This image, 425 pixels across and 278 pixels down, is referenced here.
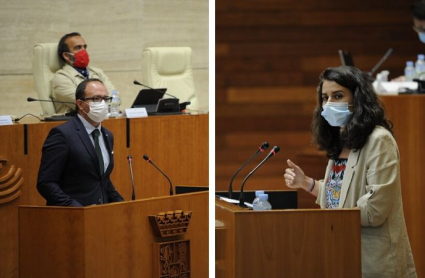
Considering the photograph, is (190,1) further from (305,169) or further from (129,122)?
(129,122)

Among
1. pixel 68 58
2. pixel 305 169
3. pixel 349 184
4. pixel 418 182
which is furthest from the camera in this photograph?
pixel 305 169

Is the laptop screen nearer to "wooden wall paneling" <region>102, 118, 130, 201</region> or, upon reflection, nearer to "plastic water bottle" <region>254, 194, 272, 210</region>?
"wooden wall paneling" <region>102, 118, 130, 201</region>

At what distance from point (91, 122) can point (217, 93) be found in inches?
148

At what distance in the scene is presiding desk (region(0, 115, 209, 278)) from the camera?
4.92 m

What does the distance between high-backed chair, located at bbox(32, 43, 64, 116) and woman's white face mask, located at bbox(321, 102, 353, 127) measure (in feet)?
12.0

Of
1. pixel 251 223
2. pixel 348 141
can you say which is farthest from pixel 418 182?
pixel 251 223

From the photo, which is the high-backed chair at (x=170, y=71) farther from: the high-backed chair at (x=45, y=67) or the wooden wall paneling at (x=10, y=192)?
the wooden wall paneling at (x=10, y=192)

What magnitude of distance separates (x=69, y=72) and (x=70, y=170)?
254cm

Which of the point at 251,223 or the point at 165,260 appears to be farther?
the point at 165,260

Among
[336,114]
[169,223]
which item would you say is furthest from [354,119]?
[169,223]

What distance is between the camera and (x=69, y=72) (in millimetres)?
6648

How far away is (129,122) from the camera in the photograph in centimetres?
570

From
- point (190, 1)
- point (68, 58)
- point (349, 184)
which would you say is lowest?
point (349, 184)

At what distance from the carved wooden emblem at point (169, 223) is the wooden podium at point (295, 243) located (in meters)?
0.53
